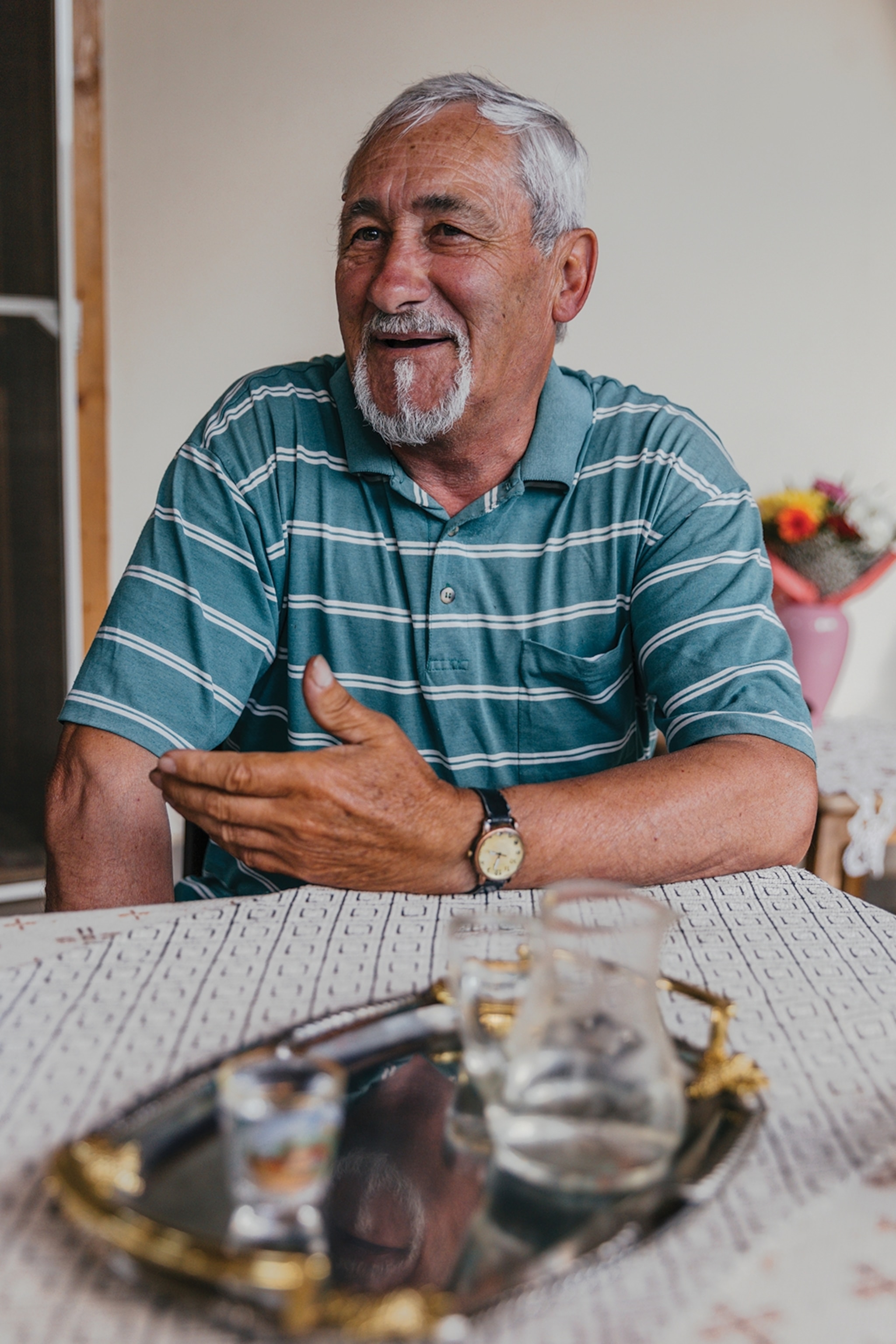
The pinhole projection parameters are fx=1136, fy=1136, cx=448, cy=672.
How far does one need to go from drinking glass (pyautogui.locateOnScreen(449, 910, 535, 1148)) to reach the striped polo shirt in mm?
647

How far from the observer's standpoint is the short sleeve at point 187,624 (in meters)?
1.18

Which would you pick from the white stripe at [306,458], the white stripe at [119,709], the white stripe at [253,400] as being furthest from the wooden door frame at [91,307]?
the white stripe at [119,709]

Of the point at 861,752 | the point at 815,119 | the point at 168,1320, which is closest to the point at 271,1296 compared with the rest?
the point at 168,1320

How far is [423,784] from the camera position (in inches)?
37.8

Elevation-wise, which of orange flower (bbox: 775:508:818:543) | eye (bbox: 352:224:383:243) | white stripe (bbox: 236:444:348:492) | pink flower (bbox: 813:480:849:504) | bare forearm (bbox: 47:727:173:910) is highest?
eye (bbox: 352:224:383:243)

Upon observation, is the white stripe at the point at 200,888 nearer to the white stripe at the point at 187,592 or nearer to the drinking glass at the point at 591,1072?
the white stripe at the point at 187,592

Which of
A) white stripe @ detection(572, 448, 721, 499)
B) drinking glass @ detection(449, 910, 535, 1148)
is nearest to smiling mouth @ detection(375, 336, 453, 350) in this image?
white stripe @ detection(572, 448, 721, 499)

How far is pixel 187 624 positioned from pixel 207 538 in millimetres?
106

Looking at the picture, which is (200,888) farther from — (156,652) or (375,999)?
(375,999)

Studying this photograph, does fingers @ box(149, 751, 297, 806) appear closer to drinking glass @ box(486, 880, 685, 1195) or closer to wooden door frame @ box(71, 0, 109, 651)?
drinking glass @ box(486, 880, 685, 1195)

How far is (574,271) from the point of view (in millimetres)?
1451

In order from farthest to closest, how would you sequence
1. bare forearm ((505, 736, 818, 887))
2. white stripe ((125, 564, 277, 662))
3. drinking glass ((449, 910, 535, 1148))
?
white stripe ((125, 564, 277, 662)) → bare forearm ((505, 736, 818, 887)) → drinking glass ((449, 910, 535, 1148))

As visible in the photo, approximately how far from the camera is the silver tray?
42cm

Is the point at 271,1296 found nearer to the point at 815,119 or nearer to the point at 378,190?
the point at 378,190
